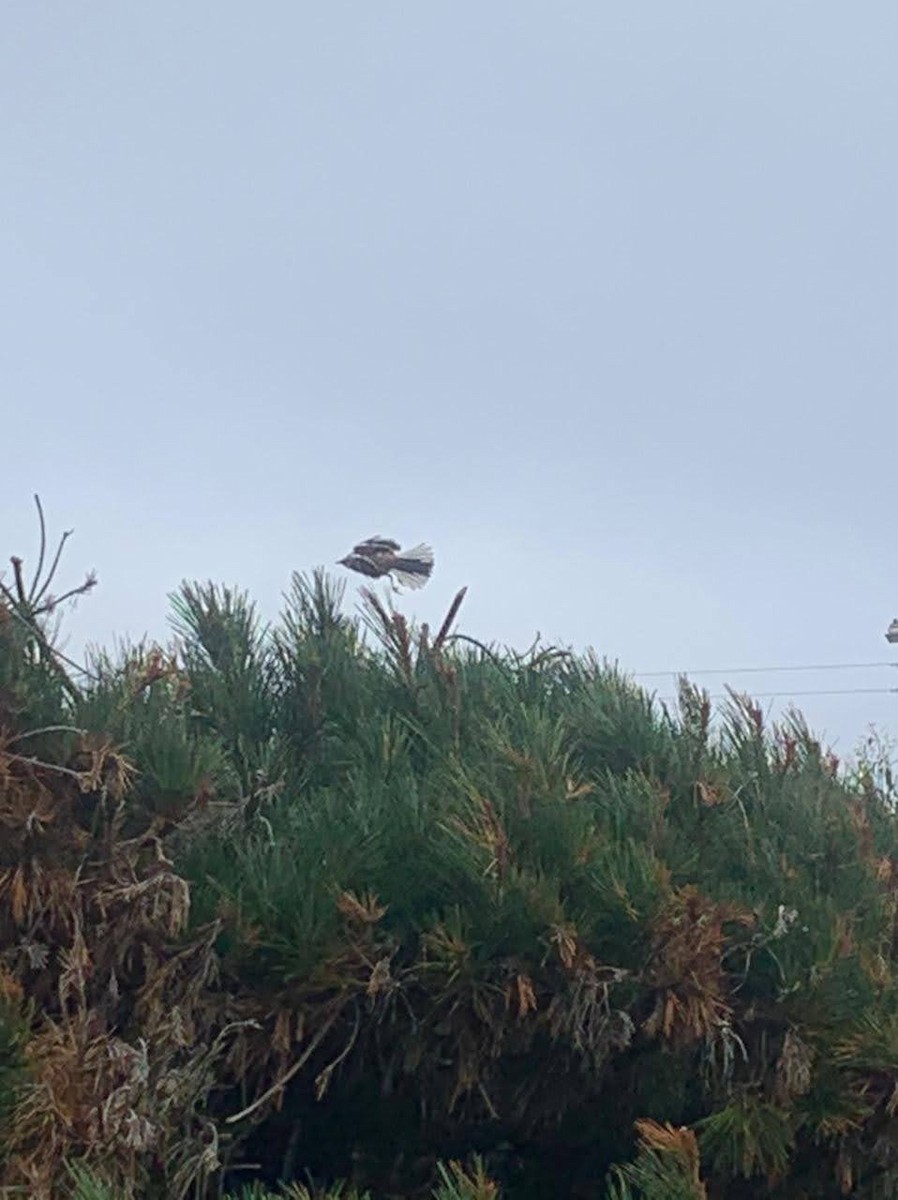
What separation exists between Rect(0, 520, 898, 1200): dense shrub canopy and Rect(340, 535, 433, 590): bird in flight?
103 cm

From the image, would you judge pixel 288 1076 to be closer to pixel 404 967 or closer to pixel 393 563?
pixel 404 967

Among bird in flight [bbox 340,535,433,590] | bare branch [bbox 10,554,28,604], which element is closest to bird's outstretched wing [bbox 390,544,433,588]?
bird in flight [bbox 340,535,433,590]

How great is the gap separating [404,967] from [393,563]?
1879mm

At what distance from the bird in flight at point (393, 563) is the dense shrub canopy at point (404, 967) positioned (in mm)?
1029

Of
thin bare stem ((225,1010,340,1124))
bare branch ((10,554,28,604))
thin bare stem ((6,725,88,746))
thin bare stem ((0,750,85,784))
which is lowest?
thin bare stem ((225,1010,340,1124))

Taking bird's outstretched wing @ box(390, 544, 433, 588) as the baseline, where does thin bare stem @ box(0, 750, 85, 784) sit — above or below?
below

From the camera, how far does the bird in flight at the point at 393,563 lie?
5.60m

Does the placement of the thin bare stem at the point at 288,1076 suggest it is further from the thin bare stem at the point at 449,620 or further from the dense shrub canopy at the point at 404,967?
the thin bare stem at the point at 449,620

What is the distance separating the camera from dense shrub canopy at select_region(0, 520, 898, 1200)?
3.95m

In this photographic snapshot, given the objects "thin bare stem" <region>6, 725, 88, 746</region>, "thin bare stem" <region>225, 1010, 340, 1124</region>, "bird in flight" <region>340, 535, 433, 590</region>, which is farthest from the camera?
"bird in flight" <region>340, 535, 433, 590</region>

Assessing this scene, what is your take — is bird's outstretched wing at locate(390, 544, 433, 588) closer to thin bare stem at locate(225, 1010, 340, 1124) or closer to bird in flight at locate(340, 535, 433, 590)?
bird in flight at locate(340, 535, 433, 590)

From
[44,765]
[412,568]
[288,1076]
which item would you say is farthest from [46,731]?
[412,568]

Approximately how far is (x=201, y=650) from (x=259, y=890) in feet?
4.13

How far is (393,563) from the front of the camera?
5.62m
